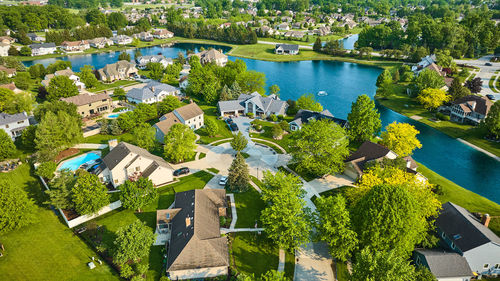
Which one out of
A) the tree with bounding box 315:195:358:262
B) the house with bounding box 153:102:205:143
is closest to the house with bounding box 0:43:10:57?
the house with bounding box 153:102:205:143

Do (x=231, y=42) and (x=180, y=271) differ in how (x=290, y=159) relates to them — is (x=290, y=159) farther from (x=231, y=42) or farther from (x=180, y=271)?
(x=231, y=42)

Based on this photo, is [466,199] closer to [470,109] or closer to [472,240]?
[472,240]

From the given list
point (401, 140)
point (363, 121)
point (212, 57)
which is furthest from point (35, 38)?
point (401, 140)

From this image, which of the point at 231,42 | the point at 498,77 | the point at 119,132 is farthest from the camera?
the point at 231,42

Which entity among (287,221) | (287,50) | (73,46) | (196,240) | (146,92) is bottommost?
(73,46)

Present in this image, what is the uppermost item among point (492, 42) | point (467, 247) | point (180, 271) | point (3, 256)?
point (492, 42)

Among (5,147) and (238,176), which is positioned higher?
(238,176)

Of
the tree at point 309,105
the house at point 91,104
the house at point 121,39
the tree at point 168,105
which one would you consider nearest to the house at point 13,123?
the house at point 91,104

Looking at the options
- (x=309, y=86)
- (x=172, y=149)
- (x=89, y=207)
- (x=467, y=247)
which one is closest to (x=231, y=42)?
(x=309, y=86)
